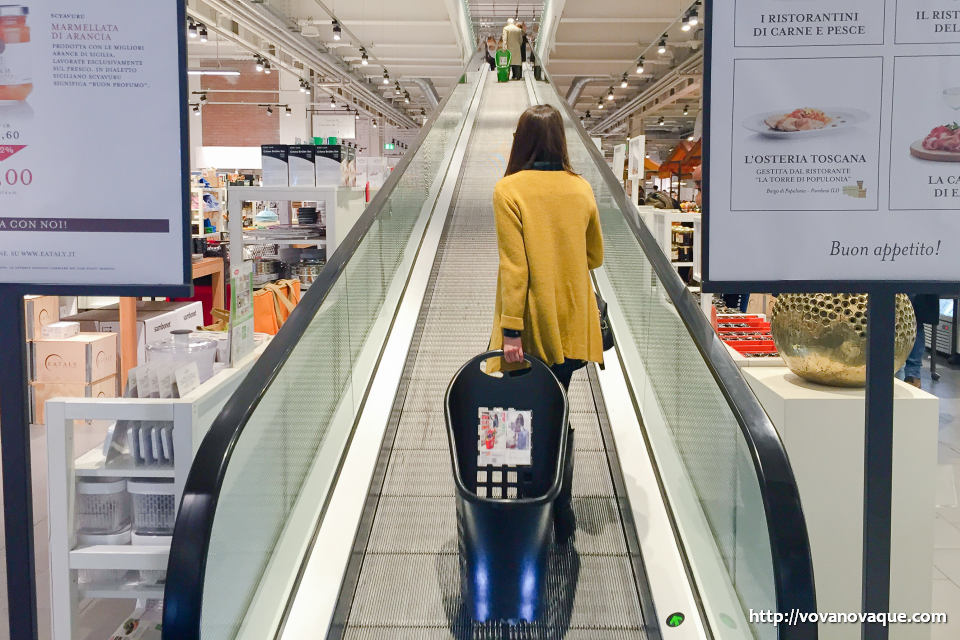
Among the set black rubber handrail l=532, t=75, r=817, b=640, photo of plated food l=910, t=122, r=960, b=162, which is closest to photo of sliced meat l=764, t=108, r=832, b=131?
photo of plated food l=910, t=122, r=960, b=162

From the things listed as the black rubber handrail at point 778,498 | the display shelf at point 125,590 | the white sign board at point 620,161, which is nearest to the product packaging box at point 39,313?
the display shelf at point 125,590

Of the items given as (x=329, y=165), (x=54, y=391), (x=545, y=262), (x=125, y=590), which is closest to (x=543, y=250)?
(x=545, y=262)

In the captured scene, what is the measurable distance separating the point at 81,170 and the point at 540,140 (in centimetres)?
158

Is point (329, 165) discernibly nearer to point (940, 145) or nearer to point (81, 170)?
point (81, 170)

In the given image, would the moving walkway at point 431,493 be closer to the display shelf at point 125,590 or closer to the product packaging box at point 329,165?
the display shelf at point 125,590

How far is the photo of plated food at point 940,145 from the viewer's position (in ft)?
5.99

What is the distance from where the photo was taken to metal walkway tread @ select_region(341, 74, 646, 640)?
279cm

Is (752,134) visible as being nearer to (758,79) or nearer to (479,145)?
(758,79)

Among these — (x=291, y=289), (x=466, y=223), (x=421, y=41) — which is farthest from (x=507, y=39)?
(x=291, y=289)

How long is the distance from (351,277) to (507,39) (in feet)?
46.5

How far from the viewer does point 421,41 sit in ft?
70.4

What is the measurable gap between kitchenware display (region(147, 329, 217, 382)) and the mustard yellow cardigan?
1.14m

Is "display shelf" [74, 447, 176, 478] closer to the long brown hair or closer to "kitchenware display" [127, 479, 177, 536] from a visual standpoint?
"kitchenware display" [127, 479, 177, 536]

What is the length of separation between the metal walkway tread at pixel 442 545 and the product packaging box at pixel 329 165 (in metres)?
1.30
